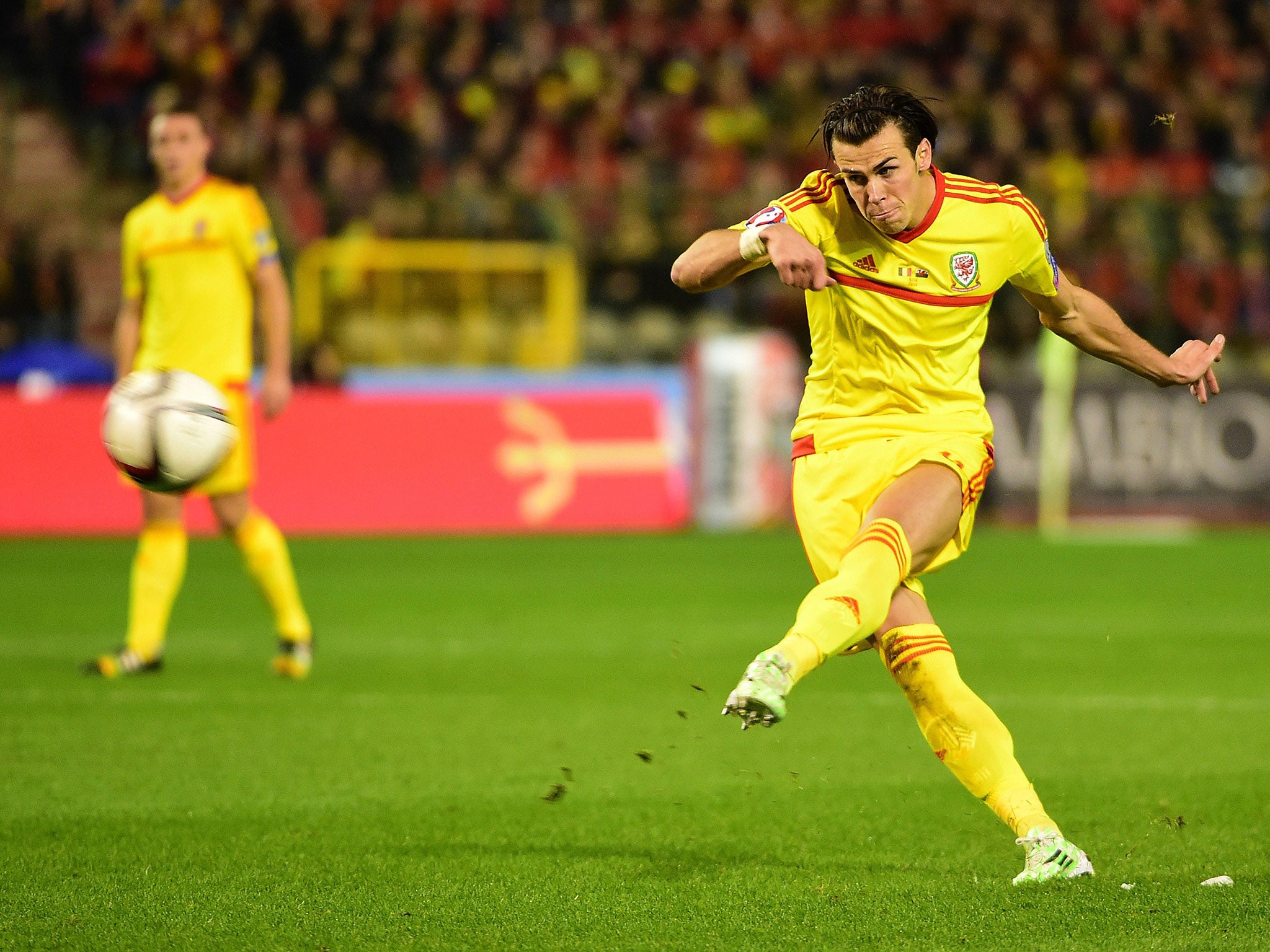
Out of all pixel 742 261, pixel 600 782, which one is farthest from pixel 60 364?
pixel 742 261

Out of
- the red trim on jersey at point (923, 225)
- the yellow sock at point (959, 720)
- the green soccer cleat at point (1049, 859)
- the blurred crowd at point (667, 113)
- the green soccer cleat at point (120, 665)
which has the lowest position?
the green soccer cleat at point (120, 665)

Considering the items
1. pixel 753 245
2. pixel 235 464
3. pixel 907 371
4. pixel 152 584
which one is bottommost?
pixel 152 584

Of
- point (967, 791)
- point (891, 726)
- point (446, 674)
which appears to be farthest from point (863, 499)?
point (446, 674)

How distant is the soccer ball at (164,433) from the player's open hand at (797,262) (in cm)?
278

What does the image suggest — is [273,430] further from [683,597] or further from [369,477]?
[683,597]

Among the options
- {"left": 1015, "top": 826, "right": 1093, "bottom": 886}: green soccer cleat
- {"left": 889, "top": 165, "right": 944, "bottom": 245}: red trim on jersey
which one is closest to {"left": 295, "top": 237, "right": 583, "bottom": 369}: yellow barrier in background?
{"left": 889, "top": 165, "right": 944, "bottom": 245}: red trim on jersey

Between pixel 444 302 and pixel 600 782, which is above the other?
pixel 444 302

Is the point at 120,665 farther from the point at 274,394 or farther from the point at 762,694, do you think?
the point at 762,694

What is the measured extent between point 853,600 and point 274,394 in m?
4.15

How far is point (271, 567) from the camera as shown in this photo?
24.4 ft

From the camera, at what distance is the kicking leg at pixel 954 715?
422cm

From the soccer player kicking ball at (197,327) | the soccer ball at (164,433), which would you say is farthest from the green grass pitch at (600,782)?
the soccer ball at (164,433)

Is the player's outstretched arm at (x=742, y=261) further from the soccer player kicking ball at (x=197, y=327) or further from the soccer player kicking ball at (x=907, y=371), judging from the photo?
the soccer player kicking ball at (x=197, y=327)

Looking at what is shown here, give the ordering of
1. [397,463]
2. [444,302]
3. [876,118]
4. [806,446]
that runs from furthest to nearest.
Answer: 1. [444,302]
2. [397,463]
3. [806,446]
4. [876,118]
